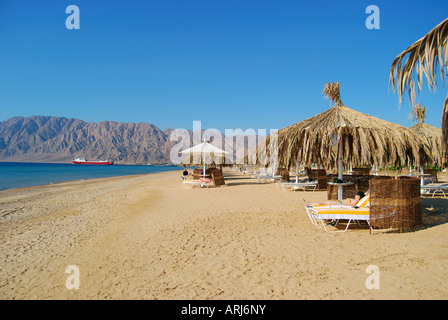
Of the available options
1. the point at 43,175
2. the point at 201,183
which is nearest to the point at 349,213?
the point at 201,183

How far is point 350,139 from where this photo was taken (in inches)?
320

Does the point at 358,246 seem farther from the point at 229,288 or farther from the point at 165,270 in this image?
the point at 165,270

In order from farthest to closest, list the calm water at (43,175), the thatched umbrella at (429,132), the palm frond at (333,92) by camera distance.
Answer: the calm water at (43,175)
the thatched umbrella at (429,132)
the palm frond at (333,92)

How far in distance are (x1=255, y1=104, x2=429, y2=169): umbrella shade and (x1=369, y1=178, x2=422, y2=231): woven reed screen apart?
2.30 m

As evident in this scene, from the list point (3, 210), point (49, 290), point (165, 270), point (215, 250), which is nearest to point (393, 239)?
point (215, 250)

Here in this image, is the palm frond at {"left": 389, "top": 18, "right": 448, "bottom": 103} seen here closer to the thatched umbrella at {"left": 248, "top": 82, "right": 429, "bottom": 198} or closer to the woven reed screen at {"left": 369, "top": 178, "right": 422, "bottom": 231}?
the woven reed screen at {"left": 369, "top": 178, "right": 422, "bottom": 231}

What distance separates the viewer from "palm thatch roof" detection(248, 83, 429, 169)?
707 centimetres

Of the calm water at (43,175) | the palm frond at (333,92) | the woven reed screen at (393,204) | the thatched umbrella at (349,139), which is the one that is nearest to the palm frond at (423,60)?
the woven reed screen at (393,204)

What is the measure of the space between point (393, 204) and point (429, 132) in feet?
38.8

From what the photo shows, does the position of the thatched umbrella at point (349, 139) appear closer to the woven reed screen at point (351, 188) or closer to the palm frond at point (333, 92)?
the palm frond at point (333, 92)

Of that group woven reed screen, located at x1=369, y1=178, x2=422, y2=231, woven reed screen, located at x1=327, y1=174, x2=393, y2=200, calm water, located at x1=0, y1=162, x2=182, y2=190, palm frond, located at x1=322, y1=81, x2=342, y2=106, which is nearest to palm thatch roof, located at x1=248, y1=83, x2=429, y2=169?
palm frond, located at x1=322, y1=81, x2=342, y2=106

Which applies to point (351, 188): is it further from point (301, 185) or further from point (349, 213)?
point (349, 213)

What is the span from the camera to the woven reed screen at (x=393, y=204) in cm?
478

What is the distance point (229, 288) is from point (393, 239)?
10.4 ft
